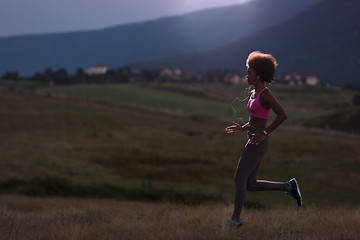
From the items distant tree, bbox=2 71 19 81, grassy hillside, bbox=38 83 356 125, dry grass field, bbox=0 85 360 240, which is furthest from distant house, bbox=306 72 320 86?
dry grass field, bbox=0 85 360 240

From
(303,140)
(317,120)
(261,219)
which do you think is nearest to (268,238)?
(261,219)

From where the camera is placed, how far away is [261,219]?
261 inches

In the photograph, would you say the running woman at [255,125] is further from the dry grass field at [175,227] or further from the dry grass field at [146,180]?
the dry grass field at [146,180]

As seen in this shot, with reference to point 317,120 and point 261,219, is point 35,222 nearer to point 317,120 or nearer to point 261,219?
point 261,219

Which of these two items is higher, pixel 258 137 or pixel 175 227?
pixel 258 137

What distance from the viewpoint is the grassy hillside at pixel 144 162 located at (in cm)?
1927

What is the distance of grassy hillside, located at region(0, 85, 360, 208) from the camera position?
19.3 m

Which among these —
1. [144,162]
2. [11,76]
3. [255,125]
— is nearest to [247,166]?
[255,125]

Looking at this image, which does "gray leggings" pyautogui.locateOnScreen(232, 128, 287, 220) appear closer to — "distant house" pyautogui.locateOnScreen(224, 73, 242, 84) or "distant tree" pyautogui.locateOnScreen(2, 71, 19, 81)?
"distant tree" pyautogui.locateOnScreen(2, 71, 19, 81)

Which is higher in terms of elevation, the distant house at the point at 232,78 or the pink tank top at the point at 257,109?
the pink tank top at the point at 257,109

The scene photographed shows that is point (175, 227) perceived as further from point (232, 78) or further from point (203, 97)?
point (232, 78)

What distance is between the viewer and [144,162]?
91.1 ft

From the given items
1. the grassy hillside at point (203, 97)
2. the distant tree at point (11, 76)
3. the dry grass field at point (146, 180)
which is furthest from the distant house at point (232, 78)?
the dry grass field at point (146, 180)

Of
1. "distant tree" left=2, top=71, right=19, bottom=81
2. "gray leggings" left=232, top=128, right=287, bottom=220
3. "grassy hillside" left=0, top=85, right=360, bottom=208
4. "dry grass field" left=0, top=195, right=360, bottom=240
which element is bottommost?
"grassy hillside" left=0, top=85, right=360, bottom=208
